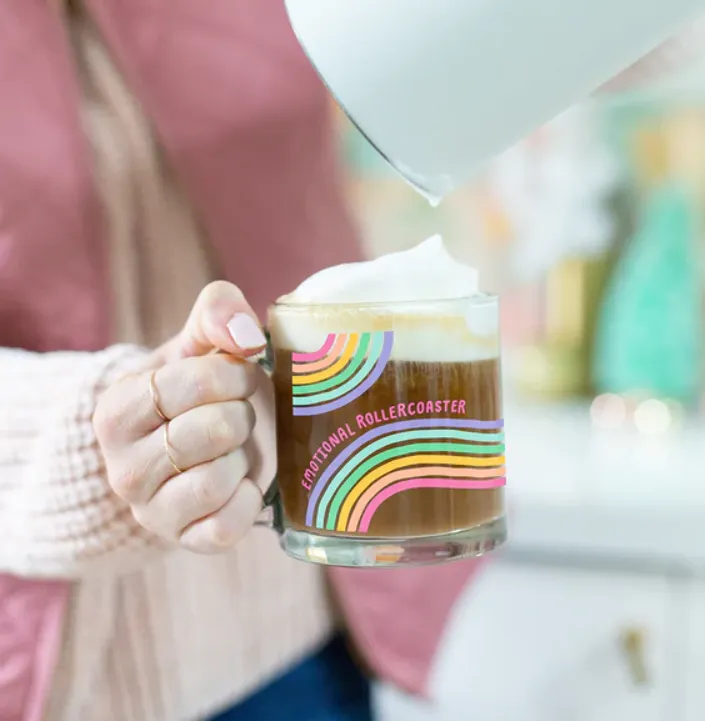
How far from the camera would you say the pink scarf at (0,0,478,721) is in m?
0.57

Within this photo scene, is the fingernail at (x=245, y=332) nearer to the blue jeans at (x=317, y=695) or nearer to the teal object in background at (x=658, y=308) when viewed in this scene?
the blue jeans at (x=317, y=695)

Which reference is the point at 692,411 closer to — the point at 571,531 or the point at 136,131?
the point at 571,531

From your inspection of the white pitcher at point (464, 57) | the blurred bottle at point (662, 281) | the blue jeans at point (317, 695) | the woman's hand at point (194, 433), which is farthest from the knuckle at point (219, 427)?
the blurred bottle at point (662, 281)

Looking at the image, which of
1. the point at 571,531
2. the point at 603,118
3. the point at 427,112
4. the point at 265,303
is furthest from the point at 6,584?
the point at 603,118

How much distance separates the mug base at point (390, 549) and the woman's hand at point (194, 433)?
44mm

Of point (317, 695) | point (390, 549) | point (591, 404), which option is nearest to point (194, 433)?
point (390, 549)

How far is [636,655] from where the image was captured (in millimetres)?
923

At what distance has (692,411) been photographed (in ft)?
4.31

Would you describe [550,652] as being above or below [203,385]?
below

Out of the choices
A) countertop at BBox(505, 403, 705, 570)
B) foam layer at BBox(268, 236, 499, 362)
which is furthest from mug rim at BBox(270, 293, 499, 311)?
countertop at BBox(505, 403, 705, 570)

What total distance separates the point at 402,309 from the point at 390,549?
133 millimetres

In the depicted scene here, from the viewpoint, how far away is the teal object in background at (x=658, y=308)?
1316 millimetres

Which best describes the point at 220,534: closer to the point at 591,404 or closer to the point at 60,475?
the point at 60,475

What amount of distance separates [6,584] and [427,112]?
0.40 m
